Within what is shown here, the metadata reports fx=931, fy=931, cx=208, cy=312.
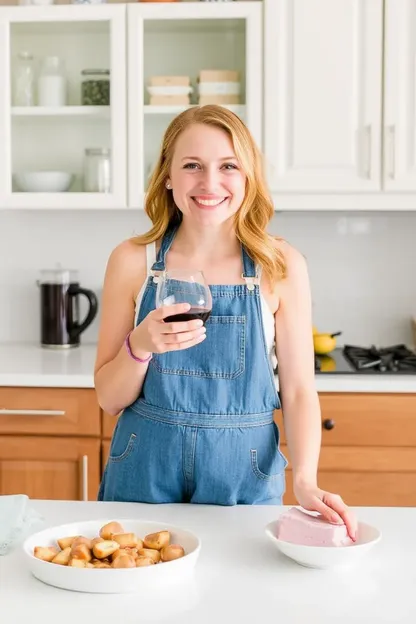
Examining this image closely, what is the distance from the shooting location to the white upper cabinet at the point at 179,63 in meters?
2.99

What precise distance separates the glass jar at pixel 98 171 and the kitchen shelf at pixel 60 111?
0.12m

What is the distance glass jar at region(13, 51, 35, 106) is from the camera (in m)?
3.10

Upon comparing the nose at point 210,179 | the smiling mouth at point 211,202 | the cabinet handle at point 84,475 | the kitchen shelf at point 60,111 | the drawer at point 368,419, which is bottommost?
the cabinet handle at point 84,475

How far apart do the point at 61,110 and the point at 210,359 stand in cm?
165

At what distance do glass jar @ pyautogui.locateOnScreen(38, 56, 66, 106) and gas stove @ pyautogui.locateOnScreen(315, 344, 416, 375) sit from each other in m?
1.22

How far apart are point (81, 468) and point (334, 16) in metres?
1.60

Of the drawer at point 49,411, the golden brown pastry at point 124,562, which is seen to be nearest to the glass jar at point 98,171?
the drawer at point 49,411

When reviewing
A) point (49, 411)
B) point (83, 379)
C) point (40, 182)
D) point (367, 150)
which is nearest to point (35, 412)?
point (49, 411)

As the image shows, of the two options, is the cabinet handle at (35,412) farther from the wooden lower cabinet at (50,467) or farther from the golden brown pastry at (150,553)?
the golden brown pastry at (150,553)

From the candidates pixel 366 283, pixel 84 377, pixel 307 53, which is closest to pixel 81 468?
pixel 84 377

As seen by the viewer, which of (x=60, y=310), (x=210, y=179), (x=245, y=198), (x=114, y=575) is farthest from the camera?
(x=60, y=310)

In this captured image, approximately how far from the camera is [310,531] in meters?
1.29

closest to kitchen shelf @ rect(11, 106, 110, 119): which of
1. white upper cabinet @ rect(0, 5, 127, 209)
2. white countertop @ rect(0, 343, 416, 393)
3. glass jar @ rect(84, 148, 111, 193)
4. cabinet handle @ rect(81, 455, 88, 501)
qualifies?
white upper cabinet @ rect(0, 5, 127, 209)

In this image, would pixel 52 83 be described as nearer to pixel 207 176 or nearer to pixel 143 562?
pixel 207 176
